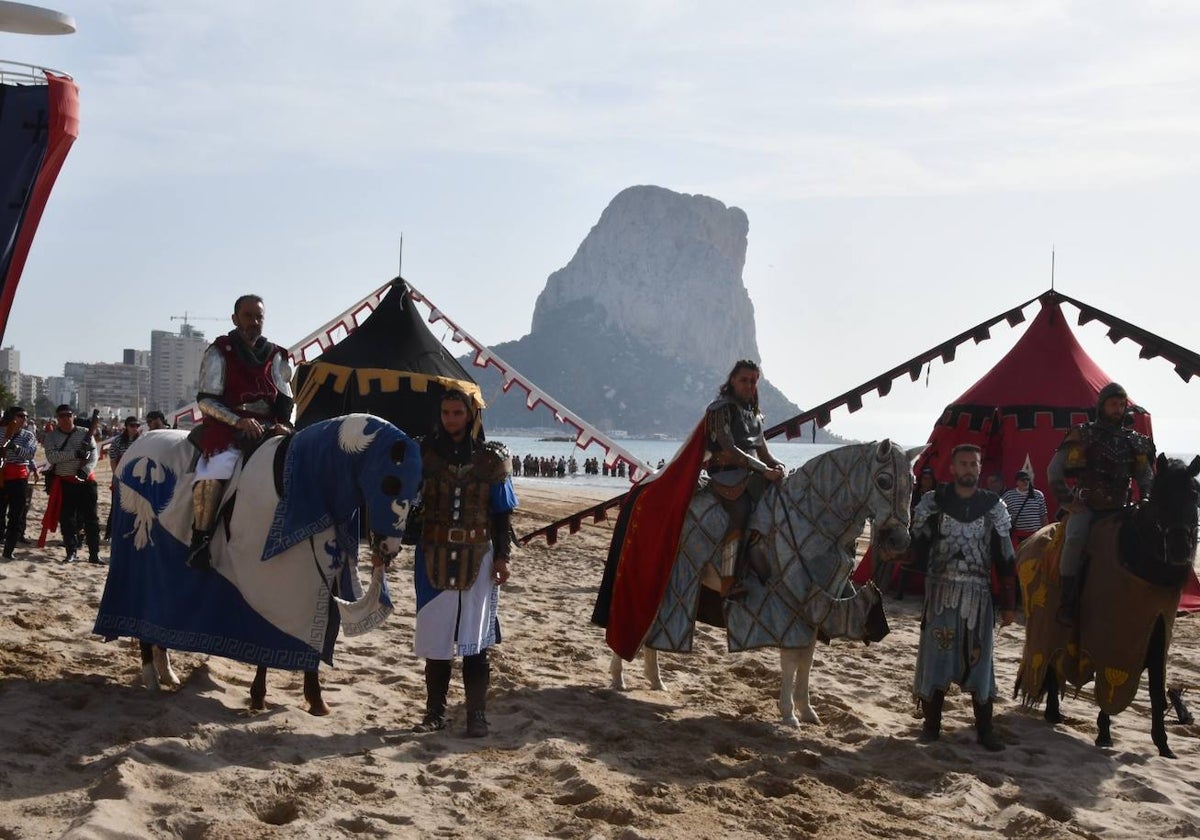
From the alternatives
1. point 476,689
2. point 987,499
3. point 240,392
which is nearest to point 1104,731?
point 987,499

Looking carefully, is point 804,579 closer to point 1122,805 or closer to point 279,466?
point 1122,805

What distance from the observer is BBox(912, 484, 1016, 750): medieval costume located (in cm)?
643

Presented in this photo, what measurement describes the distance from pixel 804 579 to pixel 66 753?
3.76 m

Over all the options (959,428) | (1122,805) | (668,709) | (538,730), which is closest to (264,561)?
(538,730)

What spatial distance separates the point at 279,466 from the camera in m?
6.28

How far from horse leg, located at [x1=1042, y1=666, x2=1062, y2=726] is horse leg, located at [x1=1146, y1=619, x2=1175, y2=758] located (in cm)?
55

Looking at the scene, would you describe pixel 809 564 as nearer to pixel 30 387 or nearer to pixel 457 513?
pixel 457 513

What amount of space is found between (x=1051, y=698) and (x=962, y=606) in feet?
3.84

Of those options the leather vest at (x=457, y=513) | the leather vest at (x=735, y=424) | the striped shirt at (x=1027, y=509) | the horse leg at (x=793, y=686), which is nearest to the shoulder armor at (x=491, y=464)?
the leather vest at (x=457, y=513)

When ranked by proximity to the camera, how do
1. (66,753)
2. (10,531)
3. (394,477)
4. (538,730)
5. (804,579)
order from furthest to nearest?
1. (10,531)
2. (804,579)
3. (538,730)
4. (394,477)
5. (66,753)

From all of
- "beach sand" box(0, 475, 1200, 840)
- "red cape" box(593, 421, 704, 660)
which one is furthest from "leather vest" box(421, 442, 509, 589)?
"red cape" box(593, 421, 704, 660)

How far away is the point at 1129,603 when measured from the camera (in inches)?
259

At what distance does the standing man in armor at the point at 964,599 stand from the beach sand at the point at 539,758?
0.92ft

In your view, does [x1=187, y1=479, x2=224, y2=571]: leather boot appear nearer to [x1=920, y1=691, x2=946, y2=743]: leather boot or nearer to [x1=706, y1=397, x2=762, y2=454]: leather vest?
[x1=706, y1=397, x2=762, y2=454]: leather vest
